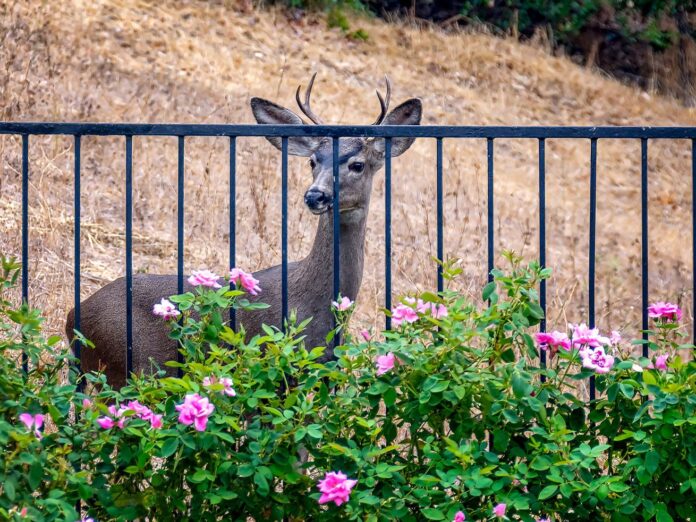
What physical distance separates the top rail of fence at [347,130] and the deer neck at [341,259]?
1.58 m

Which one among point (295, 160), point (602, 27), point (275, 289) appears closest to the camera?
point (275, 289)

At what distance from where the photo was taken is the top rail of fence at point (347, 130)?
13.5 ft

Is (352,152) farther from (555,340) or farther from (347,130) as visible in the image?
(555,340)

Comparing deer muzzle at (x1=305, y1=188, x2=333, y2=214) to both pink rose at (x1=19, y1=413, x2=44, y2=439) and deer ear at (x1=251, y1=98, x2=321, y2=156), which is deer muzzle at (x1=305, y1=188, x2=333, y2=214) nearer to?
deer ear at (x1=251, y1=98, x2=321, y2=156)

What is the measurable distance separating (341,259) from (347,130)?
176 cm

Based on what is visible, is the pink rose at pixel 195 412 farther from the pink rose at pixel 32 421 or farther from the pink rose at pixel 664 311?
the pink rose at pixel 664 311

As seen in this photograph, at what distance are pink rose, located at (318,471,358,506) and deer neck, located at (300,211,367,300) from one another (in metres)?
2.28

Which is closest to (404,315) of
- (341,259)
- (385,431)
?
(385,431)

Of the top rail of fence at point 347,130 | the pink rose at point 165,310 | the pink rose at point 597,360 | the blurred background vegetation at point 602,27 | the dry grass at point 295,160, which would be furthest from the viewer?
the blurred background vegetation at point 602,27

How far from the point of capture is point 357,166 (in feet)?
19.8

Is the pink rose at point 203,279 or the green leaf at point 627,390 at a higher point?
the pink rose at point 203,279

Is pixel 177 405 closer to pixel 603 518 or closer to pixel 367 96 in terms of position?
pixel 603 518

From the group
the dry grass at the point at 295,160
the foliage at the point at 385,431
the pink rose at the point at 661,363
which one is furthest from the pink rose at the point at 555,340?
the dry grass at the point at 295,160

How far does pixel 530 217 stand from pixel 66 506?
9533 mm
